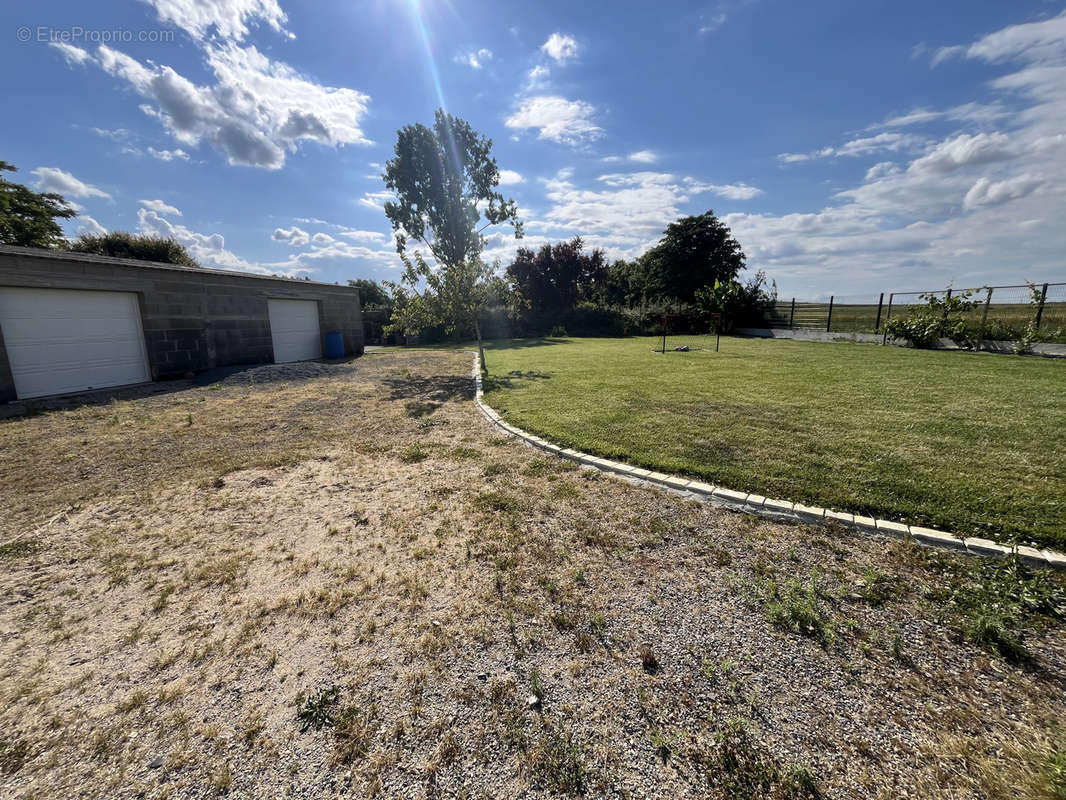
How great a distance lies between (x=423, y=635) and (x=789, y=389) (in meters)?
7.57

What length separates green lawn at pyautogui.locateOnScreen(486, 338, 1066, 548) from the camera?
3170 mm

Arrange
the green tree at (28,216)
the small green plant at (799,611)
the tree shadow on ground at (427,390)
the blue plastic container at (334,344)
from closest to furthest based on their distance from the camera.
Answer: the small green plant at (799,611)
the tree shadow on ground at (427,390)
the blue plastic container at (334,344)
the green tree at (28,216)

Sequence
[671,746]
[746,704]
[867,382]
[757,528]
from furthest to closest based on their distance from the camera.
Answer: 1. [867,382]
2. [757,528]
3. [746,704]
4. [671,746]

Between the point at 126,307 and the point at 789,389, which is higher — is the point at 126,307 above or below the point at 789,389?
above

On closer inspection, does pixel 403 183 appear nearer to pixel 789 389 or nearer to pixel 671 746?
pixel 789 389

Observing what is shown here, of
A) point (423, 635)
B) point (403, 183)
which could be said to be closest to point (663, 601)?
point (423, 635)

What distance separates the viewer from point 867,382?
25.3 feet

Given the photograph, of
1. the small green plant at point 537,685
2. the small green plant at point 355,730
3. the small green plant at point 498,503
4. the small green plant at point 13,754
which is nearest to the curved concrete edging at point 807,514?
the small green plant at point 498,503

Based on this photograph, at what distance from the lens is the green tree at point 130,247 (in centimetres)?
2180

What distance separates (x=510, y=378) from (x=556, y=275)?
21.7 metres

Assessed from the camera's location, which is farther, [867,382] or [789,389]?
[867,382]

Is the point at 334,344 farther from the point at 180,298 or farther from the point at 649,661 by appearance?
the point at 649,661

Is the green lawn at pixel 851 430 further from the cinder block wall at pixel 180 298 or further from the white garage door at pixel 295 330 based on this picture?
the white garage door at pixel 295 330

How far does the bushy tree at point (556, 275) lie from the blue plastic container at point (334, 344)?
16416mm
